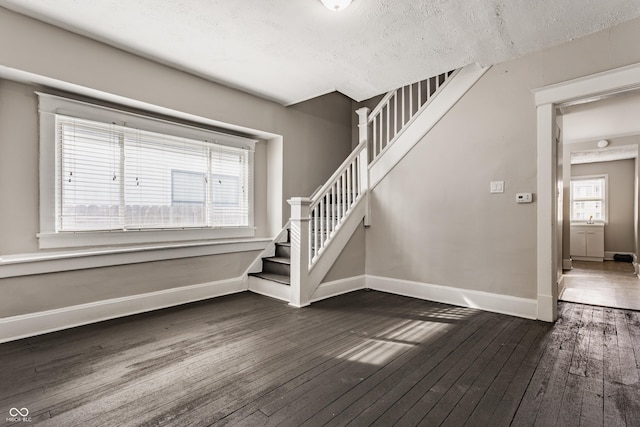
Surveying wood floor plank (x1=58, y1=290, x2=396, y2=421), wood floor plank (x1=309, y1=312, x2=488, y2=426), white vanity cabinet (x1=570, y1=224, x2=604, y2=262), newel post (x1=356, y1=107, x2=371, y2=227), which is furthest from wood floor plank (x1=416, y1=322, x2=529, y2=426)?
white vanity cabinet (x1=570, y1=224, x2=604, y2=262)

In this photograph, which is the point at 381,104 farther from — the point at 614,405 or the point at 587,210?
the point at 587,210

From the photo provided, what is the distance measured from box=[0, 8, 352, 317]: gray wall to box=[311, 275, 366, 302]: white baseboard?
1.13m

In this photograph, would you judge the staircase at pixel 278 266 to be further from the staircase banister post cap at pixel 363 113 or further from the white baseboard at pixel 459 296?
the staircase banister post cap at pixel 363 113

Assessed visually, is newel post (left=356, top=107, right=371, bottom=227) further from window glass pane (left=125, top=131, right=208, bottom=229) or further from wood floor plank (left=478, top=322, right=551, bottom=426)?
wood floor plank (left=478, top=322, right=551, bottom=426)

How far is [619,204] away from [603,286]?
4088 millimetres

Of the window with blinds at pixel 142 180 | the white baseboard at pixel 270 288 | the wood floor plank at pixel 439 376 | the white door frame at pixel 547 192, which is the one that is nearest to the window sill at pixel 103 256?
the window with blinds at pixel 142 180

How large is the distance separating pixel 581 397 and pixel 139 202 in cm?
391

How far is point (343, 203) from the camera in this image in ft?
13.4

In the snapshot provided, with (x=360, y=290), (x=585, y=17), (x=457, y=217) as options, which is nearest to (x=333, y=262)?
(x=360, y=290)

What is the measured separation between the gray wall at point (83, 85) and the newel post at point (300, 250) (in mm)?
1013

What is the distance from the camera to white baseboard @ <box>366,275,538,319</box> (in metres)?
3.17

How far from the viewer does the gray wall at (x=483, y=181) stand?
298 cm

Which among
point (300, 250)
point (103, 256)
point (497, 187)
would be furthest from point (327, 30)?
point (103, 256)

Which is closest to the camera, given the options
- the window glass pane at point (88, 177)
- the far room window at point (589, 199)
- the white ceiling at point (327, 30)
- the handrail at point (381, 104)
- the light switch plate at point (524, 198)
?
the white ceiling at point (327, 30)
